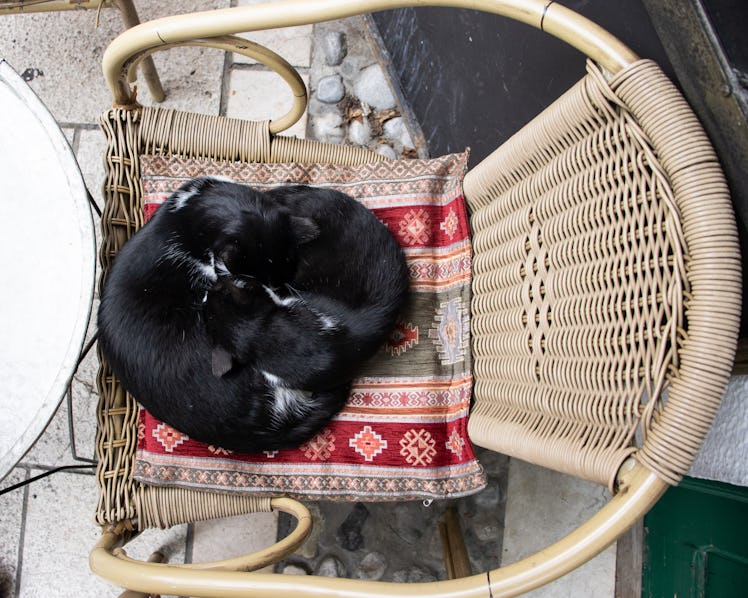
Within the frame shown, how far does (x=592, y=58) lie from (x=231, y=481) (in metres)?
0.94

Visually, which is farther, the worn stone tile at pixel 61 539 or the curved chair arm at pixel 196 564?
the worn stone tile at pixel 61 539

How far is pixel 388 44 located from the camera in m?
1.79

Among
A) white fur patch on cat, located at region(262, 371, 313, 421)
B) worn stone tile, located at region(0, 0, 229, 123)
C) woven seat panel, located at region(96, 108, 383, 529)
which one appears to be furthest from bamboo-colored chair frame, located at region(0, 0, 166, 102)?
white fur patch on cat, located at region(262, 371, 313, 421)

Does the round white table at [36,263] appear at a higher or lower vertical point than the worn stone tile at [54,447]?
higher

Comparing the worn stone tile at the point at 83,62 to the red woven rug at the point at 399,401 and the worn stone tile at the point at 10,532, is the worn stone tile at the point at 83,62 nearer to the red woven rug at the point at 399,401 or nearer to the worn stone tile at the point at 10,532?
the red woven rug at the point at 399,401

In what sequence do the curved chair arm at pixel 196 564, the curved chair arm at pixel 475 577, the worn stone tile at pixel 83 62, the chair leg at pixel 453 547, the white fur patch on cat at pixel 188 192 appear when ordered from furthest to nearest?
the worn stone tile at pixel 83 62 < the chair leg at pixel 453 547 < the white fur patch on cat at pixel 188 192 < the curved chair arm at pixel 196 564 < the curved chair arm at pixel 475 577

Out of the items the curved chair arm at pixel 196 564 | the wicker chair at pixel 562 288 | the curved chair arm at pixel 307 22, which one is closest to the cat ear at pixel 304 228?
the wicker chair at pixel 562 288

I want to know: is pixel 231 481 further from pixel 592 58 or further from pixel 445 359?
pixel 592 58

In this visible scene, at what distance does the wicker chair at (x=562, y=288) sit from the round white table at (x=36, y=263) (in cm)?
18

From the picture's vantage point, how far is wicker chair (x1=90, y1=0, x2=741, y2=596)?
27.3 inches

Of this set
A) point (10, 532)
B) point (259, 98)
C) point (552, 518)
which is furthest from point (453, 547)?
point (259, 98)

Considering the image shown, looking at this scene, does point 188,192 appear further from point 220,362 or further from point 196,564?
point 196,564

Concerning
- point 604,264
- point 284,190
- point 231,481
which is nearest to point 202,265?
point 284,190

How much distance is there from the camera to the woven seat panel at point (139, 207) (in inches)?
44.4
